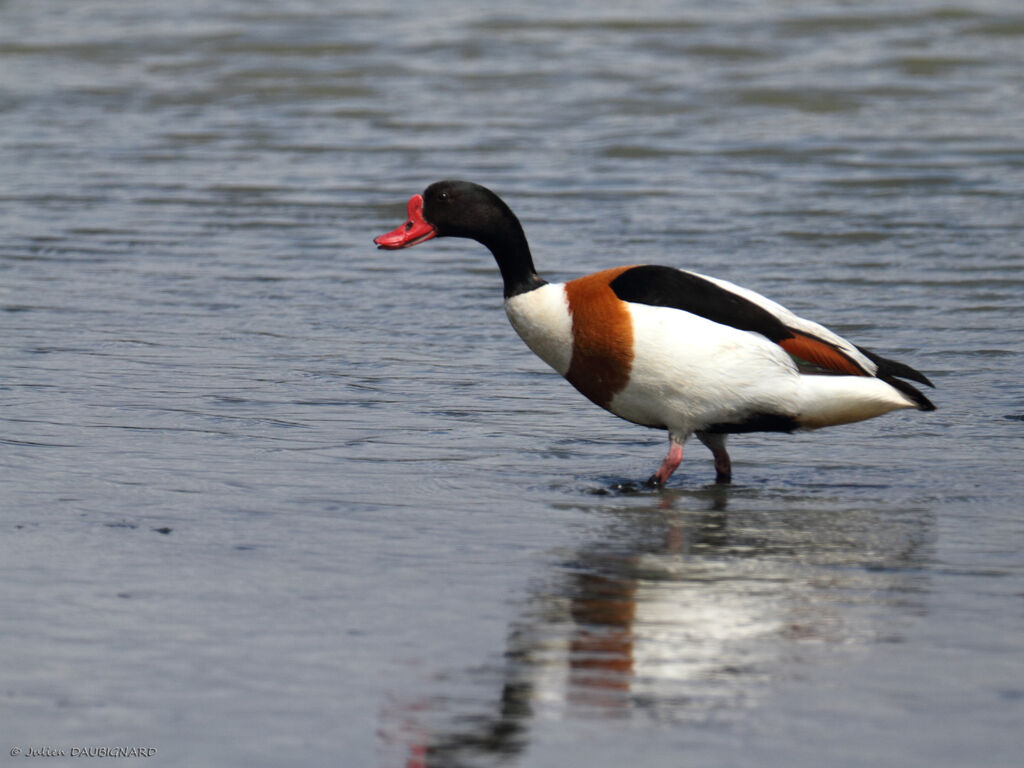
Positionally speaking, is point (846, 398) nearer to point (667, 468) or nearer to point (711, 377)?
point (711, 377)

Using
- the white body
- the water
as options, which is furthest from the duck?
the water

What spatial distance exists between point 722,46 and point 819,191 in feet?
25.3

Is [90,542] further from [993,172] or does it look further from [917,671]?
[993,172]

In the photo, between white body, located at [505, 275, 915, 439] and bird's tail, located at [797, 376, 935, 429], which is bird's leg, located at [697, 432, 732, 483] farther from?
bird's tail, located at [797, 376, 935, 429]

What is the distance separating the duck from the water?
0.85 ft

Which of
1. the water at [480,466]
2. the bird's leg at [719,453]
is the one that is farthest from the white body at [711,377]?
the water at [480,466]

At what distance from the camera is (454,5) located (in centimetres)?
2472

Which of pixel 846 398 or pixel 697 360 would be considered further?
pixel 846 398

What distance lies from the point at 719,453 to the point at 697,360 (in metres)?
→ 0.46

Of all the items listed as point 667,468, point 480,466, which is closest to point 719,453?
point 667,468

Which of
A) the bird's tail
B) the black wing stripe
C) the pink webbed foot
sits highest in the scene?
the black wing stripe

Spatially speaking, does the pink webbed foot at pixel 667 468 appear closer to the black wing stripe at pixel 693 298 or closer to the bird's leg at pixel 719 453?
the bird's leg at pixel 719 453

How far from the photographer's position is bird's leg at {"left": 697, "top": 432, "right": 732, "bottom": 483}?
21.4 feet

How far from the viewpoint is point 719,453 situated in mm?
6535
